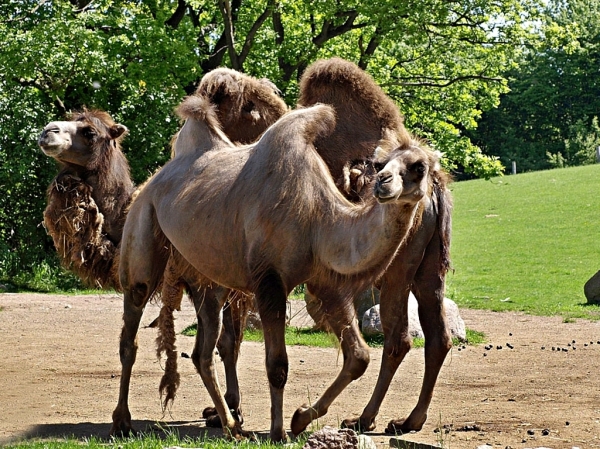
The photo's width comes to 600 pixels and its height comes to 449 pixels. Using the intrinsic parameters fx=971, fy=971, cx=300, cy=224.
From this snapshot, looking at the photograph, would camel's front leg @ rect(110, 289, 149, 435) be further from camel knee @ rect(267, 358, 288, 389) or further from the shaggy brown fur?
camel knee @ rect(267, 358, 288, 389)

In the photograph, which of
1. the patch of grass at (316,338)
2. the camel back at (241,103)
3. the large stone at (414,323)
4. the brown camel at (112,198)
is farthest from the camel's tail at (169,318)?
the large stone at (414,323)

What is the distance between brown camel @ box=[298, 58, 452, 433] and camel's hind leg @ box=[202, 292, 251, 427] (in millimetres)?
1001

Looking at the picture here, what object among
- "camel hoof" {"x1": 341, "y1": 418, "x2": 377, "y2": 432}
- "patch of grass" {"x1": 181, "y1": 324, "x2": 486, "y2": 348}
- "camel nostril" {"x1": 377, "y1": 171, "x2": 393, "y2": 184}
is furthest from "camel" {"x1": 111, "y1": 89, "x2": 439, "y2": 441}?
"patch of grass" {"x1": 181, "y1": 324, "x2": 486, "y2": 348}

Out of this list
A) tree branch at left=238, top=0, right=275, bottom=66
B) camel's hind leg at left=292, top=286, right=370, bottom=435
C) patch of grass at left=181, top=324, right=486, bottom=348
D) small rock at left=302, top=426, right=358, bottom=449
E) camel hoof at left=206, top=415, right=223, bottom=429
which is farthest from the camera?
tree branch at left=238, top=0, right=275, bottom=66

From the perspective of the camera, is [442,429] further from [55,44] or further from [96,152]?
[55,44]

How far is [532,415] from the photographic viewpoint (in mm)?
6938

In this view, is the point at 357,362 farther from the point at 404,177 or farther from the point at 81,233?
the point at 81,233

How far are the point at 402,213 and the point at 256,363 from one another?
5334mm

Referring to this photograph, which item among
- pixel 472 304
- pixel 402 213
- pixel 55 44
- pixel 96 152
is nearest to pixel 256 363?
pixel 96 152

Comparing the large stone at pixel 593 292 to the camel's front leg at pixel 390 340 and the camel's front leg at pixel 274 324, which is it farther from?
the camel's front leg at pixel 274 324

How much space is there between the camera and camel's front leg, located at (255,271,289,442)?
5.88m

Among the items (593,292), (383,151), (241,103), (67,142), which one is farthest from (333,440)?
(593,292)

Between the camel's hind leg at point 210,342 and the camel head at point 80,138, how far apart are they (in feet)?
5.04

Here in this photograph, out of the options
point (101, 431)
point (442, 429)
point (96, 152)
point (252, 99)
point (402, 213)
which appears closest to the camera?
point (402, 213)
